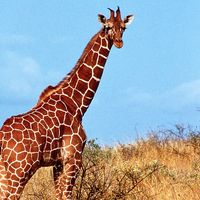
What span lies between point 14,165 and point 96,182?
7.52 feet

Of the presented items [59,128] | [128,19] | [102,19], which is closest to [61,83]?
[59,128]

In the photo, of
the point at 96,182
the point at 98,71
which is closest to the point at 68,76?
the point at 98,71

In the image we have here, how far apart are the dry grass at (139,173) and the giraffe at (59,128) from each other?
1.28ft

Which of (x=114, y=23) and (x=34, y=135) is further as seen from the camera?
(x=114, y=23)

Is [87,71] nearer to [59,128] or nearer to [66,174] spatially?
[59,128]

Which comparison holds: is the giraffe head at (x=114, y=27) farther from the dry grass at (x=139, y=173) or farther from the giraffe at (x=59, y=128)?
the dry grass at (x=139, y=173)

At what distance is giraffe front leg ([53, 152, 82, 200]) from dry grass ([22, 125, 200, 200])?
0.63 feet

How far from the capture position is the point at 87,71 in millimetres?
10828

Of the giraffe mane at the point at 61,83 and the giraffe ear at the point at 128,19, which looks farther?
the giraffe ear at the point at 128,19

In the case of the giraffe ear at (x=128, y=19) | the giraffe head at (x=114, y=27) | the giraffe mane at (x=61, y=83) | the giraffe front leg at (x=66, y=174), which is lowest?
the giraffe front leg at (x=66, y=174)

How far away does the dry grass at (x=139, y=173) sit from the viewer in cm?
1145

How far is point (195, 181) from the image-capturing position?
46.1 ft

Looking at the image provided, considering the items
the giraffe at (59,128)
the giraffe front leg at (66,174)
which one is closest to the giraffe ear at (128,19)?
the giraffe at (59,128)

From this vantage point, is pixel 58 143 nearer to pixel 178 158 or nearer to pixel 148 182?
pixel 148 182
